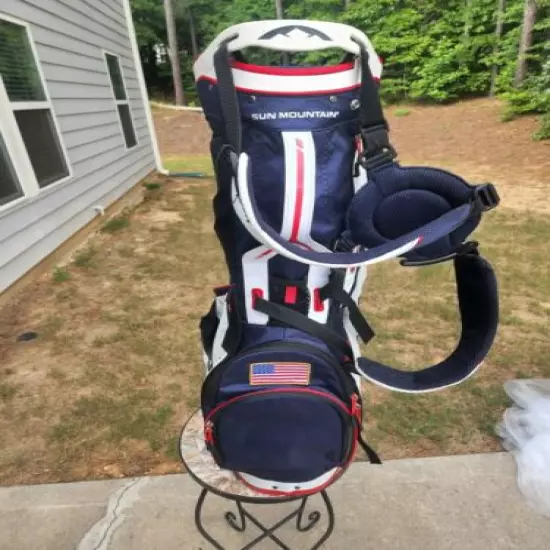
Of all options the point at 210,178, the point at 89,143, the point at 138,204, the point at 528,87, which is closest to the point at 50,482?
the point at 89,143

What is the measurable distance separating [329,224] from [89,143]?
4800mm

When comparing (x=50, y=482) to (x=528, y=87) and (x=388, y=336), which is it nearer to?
(x=388, y=336)

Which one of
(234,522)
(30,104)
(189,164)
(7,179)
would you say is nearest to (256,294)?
(234,522)

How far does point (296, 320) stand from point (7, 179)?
3352 millimetres

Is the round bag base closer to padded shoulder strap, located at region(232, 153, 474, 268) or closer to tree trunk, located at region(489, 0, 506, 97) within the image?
padded shoulder strap, located at region(232, 153, 474, 268)

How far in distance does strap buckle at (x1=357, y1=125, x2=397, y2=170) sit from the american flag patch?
0.51 meters

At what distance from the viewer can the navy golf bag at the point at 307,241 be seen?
857 millimetres

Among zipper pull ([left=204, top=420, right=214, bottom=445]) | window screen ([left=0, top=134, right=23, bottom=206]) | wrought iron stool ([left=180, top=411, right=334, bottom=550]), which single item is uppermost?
window screen ([left=0, top=134, right=23, bottom=206])

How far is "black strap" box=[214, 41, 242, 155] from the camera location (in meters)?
0.86

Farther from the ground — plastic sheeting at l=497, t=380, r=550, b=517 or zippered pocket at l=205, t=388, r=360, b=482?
zippered pocket at l=205, t=388, r=360, b=482

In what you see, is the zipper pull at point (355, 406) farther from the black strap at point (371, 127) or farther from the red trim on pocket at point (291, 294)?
the black strap at point (371, 127)

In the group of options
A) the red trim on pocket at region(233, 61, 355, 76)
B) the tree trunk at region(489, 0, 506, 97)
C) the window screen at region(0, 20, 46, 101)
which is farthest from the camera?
the tree trunk at region(489, 0, 506, 97)

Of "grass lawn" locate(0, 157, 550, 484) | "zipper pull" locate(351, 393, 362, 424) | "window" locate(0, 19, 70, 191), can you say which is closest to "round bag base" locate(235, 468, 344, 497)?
"zipper pull" locate(351, 393, 362, 424)

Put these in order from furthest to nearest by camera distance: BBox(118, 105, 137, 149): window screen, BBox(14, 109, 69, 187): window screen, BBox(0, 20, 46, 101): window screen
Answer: BBox(118, 105, 137, 149): window screen → BBox(14, 109, 69, 187): window screen → BBox(0, 20, 46, 101): window screen
